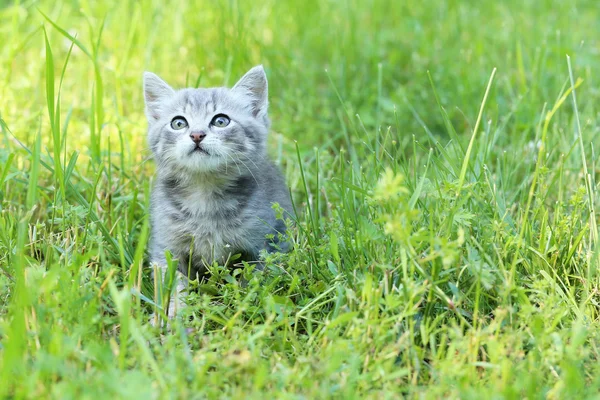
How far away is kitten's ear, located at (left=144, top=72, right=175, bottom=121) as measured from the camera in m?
3.89

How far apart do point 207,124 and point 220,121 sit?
90 mm

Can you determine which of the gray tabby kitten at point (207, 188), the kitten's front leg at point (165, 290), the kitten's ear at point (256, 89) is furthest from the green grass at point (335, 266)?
the kitten's ear at point (256, 89)

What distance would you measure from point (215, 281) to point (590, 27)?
5.09 meters

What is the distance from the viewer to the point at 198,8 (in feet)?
20.4

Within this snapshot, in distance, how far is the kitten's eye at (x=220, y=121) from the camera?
3621 millimetres

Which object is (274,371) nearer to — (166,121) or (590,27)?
(166,121)

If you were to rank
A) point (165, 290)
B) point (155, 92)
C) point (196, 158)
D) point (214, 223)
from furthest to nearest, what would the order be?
point (155, 92), point (214, 223), point (196, 158), point (165, 290)

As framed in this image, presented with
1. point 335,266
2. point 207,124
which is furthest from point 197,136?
point 335,266

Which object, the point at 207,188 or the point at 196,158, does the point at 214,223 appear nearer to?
the point at 207,188

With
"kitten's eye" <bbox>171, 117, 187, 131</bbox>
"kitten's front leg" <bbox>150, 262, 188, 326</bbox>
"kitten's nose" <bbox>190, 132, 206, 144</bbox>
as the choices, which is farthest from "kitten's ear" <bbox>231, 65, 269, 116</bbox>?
"kitten's front leg" <bbox>150, 262, 188, 326</bbox>

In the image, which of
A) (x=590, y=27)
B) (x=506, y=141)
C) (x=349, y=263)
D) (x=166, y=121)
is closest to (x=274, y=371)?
(x=349, y=263)

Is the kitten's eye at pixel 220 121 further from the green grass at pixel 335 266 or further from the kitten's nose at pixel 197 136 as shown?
the green grass at pixel 335 266

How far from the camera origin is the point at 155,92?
392cm

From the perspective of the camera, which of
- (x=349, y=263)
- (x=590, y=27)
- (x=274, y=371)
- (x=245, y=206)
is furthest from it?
(x=590, y=27)
